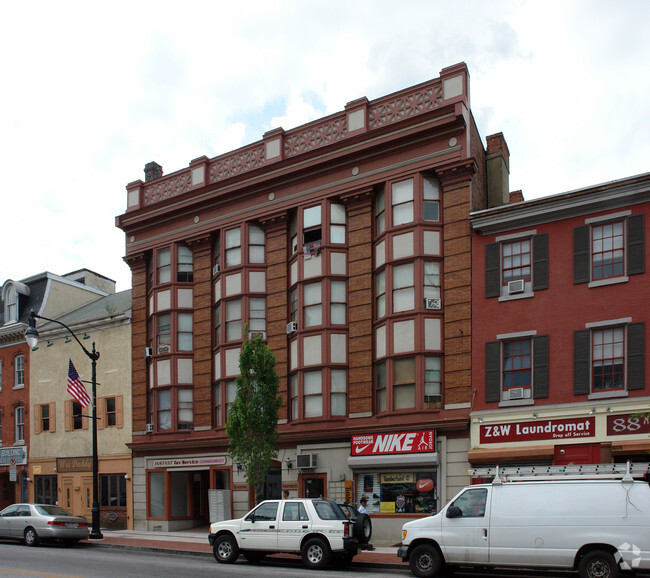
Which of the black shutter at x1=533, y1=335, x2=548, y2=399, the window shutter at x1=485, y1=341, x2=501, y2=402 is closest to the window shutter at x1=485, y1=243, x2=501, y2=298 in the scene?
the window shutter at x1=485, y1=341, x2=501, y2=402

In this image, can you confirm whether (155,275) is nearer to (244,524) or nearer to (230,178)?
(230,178)

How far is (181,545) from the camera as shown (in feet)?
80.8

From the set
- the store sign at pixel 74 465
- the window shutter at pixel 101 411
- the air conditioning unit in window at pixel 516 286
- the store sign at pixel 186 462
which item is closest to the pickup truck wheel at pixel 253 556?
the store sign at pixel 186 462

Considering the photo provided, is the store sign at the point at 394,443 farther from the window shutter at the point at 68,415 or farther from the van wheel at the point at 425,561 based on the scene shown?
the window shutter at the point at 68,415

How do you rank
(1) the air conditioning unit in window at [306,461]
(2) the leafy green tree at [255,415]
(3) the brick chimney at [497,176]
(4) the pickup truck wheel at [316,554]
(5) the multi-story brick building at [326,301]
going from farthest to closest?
(3) the brick chimney at [497,176] → (1) the air conditioning unit in window at [306,461] → (5) the multi-story brick building at [326,301] → (2) the leafy green tree at [255,415] → (4) the pickup truck wheel at [316,554]

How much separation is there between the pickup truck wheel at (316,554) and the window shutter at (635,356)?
31.2 feet

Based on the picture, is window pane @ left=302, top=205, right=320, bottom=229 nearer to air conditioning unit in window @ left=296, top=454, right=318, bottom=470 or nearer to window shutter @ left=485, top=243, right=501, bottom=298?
window shutter @ left=485, top=243, right=501, bottom=298

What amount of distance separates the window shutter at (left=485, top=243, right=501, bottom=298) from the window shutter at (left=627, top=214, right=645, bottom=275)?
3.88 metres

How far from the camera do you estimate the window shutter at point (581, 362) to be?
2242 centimetres

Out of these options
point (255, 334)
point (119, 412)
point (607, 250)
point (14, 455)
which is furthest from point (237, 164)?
point (14, 455)

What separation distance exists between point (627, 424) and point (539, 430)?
8.18 ft

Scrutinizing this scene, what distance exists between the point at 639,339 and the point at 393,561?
9010 millimetres

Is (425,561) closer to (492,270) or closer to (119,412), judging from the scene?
(492,270)

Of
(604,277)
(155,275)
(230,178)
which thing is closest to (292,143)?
(230,178)
